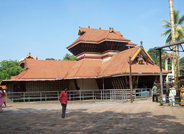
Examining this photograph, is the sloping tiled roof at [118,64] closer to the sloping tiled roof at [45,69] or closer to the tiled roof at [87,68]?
the tiled roof at [87,68]

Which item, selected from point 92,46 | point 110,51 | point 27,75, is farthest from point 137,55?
point 27,75

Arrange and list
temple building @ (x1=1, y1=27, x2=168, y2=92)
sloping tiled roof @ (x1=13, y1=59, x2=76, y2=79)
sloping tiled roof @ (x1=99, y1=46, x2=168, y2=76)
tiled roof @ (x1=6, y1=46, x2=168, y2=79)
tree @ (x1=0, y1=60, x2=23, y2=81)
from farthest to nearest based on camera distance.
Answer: tree @ (x1=0, y1=60, x2=23, y2=81), sloping tiled roof @ (x1=13, y1=59, x2=76, y2=79), temple building @ (x1=1, y1=27, x2=168, y2=92), tiled roof @ (x1=6, y1=46, x2=168, y2=79), sloping tiled roof @ (x1=99, y1=46, x2=168, y2=76)

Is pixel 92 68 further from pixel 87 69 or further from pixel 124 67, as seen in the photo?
pixel 124 67

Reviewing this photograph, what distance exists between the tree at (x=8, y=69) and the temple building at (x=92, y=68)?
111 feet

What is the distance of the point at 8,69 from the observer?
196 feet

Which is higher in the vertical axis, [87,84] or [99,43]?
[99,43]

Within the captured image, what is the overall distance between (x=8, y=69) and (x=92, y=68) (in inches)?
1699

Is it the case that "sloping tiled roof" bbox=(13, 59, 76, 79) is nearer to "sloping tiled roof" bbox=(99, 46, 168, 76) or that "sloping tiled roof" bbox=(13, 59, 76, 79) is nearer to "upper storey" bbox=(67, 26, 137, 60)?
"upper storey" bbox=(67, 26, 137, 60)

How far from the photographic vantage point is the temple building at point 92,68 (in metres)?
20.7

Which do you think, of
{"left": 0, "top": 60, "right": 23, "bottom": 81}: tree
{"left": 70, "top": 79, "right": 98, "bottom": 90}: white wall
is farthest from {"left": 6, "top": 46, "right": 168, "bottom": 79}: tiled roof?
{"left": 0, "top": 60, "right": 23, "bottom": 81}: tree

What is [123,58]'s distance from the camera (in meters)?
21.9

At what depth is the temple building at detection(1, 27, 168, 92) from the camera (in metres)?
20.7

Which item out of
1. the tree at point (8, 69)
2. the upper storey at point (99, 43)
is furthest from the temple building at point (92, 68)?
the tree at point (8, 69)

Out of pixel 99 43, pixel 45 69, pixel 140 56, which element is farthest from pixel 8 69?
pixel 140 56
